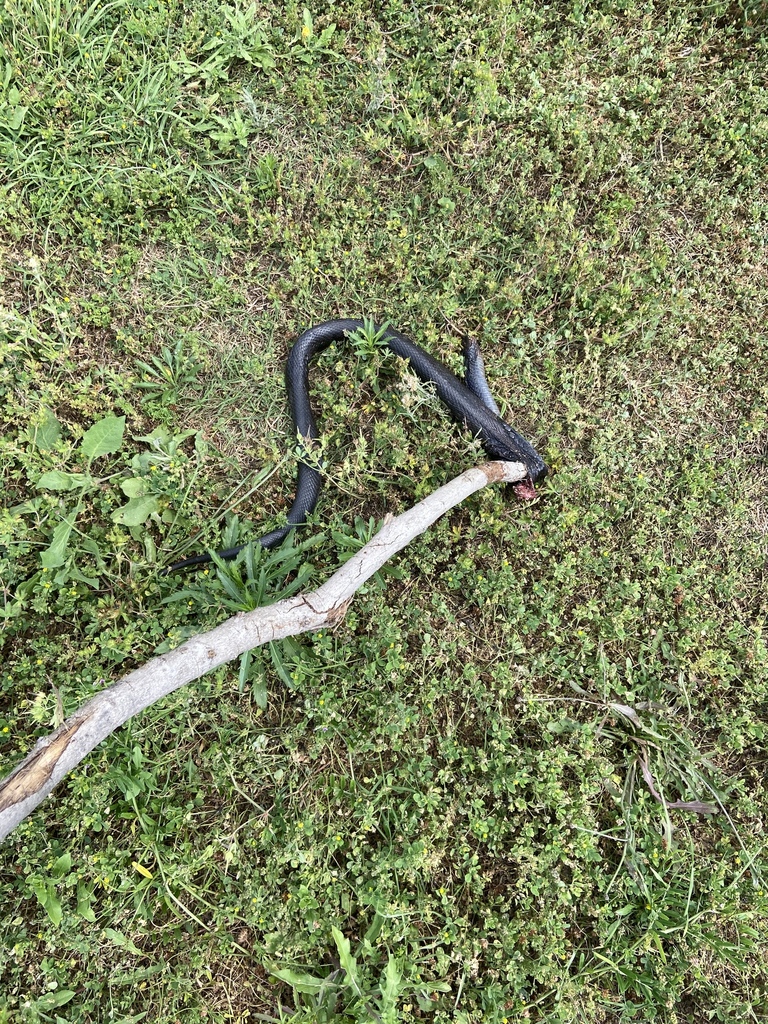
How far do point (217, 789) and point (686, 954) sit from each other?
2765mm

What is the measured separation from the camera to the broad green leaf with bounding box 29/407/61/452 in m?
3.39

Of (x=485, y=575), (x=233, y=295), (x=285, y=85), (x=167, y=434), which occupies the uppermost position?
(x=285, y=85)

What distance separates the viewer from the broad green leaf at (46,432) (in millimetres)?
3387

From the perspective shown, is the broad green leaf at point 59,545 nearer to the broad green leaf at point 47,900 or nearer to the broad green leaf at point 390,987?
the broad green leaf at point 47,900

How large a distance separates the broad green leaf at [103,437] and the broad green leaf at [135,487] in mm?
221

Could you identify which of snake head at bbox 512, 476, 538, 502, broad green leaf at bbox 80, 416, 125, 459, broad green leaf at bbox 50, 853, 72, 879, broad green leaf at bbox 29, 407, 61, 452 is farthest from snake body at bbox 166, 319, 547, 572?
broad green leaf at bbox 50, 853, 72, 879

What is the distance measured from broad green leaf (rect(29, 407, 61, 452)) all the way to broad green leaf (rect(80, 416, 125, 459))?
0.79ft

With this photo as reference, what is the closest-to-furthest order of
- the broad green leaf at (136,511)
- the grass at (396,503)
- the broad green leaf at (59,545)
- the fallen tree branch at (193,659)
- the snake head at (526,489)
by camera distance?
the fallen tree branch at (193,659) → the grass at (396,503) → the broad green leaf at (59,545) → the broad green leaf at (136,511) → the snake head at (526,489)

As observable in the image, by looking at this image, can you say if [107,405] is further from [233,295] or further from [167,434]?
[233,295]

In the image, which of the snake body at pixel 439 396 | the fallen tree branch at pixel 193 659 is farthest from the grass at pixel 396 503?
the fallen tree branch at pixel 193 659

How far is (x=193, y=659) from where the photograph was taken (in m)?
2.16

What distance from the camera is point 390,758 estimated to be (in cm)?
327

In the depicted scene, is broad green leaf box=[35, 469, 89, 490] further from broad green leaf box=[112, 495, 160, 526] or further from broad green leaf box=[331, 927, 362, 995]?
broad green leaf box=[331, 927, 362, 995]

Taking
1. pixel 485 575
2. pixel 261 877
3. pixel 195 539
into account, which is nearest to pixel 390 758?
pixel 261 877
